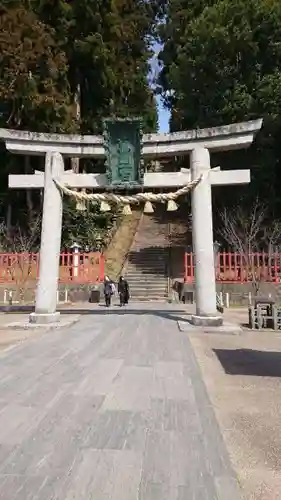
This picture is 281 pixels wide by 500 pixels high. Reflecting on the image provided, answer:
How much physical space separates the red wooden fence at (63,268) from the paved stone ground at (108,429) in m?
12.3

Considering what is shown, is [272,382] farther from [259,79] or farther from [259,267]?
[259,79]

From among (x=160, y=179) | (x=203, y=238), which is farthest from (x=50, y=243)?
(x=203, y=238)

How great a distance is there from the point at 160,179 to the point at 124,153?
3.66ft

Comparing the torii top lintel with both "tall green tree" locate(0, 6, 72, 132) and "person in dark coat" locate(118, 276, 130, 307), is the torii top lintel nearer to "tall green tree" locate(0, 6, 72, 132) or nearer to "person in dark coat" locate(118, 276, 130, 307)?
"person in dark coat" locate(118, 276, 130, 307)

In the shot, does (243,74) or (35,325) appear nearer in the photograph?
(35,325)

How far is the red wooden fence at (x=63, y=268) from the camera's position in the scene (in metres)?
19.1

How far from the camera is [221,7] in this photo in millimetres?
20594

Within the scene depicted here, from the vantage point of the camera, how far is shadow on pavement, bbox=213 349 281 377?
622cm

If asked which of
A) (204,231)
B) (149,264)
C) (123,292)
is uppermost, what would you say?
(149,264)

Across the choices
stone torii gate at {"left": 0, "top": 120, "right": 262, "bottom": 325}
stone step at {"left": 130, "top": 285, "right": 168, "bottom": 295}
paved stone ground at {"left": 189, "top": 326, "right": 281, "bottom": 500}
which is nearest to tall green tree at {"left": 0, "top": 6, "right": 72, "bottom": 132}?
stone step at {"left": 130, "top": 285, "right": 168, "bottom": 295}

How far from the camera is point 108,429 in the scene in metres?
3.76

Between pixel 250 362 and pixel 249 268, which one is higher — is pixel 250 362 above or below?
below

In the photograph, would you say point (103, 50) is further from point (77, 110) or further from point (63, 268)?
point (63, 268)

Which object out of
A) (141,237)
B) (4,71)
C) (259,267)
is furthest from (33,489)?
(141,237)
